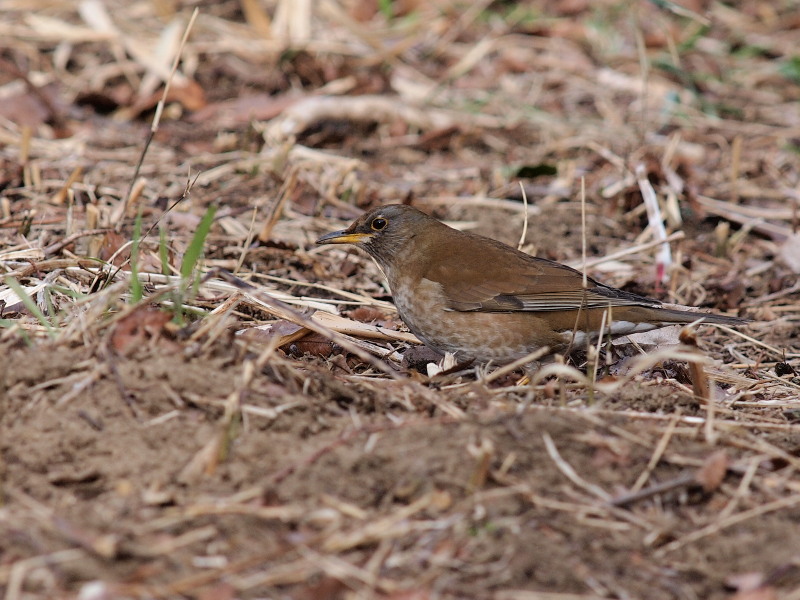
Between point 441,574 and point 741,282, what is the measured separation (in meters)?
4.35

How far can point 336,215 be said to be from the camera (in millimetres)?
7012

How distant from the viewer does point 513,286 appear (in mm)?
5465

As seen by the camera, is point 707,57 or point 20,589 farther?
point 707,57

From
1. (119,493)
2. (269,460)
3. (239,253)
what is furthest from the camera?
(239,253)

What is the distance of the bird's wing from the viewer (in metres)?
5.33

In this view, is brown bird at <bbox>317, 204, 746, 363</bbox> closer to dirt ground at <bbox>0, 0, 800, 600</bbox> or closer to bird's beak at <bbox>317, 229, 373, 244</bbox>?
dirt ground at <bbox>0, 0, 800, 600</bbox>

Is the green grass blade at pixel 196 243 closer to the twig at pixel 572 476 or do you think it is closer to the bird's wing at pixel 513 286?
the twig at pixel 572 476

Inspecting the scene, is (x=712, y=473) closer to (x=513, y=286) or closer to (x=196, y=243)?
(x=196, y=243)

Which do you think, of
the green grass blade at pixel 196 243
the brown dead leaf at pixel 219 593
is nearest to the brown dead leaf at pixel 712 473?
the brown dead leaf at pixel 219 593

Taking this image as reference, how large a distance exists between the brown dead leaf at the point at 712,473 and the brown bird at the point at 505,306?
5.63 feet

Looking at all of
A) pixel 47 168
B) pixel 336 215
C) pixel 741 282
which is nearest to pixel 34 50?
pixel 47 168

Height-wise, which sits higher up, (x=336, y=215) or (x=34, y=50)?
(x=34, y=50)

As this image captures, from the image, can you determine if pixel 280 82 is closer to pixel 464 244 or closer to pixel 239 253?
pixel 239 253

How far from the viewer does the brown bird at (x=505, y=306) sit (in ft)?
17.2
